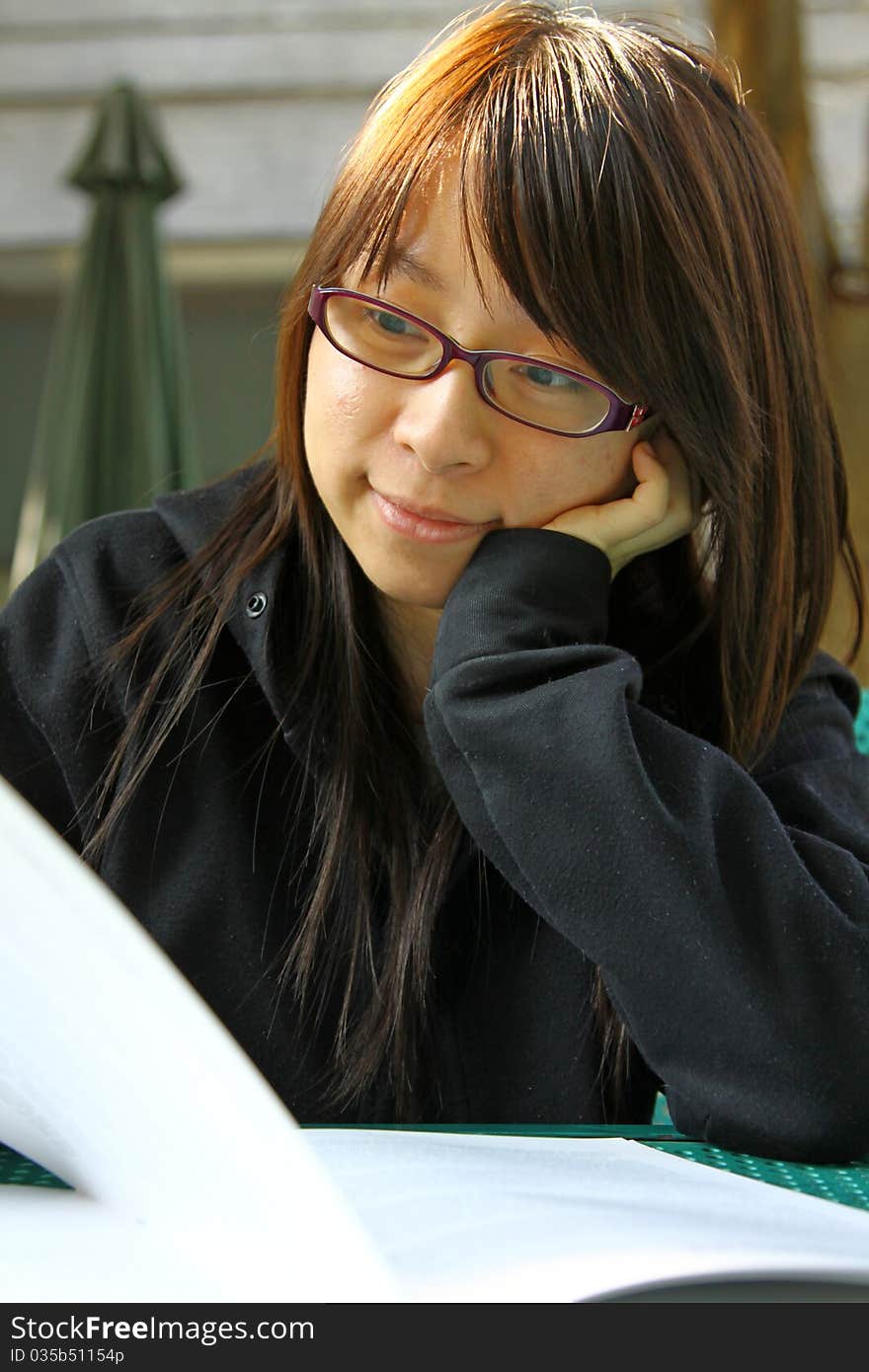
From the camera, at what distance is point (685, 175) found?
1203 mm

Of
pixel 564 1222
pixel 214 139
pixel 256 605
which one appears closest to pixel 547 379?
pixel 256 605

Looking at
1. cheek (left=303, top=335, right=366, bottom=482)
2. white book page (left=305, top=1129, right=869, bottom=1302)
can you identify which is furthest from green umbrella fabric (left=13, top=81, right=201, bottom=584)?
white book page (left=305, top=1129, right=869, bottom=1302)

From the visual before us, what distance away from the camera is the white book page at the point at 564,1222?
569mm

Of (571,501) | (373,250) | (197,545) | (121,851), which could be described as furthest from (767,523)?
(121,851)

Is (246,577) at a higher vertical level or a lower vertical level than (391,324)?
lower

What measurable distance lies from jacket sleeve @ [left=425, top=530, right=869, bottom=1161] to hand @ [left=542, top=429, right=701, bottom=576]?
14 centimetres

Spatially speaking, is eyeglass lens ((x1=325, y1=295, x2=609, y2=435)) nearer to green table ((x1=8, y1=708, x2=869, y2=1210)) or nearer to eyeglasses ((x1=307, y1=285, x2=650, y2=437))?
eyeglasses ((x1=307, y1=285, x2=650, y2=437))

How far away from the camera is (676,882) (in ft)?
3.56

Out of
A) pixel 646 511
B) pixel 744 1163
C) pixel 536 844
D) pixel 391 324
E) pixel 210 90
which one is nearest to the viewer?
pixel 744 1163

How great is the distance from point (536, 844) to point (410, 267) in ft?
1.46

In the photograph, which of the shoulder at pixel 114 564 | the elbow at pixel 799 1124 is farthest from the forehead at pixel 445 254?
the elbow at pixel 799 1124

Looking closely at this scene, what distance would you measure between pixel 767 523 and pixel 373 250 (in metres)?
0.42

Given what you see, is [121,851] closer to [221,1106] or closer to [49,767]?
[49,767]

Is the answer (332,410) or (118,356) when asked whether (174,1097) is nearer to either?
(332,410)
